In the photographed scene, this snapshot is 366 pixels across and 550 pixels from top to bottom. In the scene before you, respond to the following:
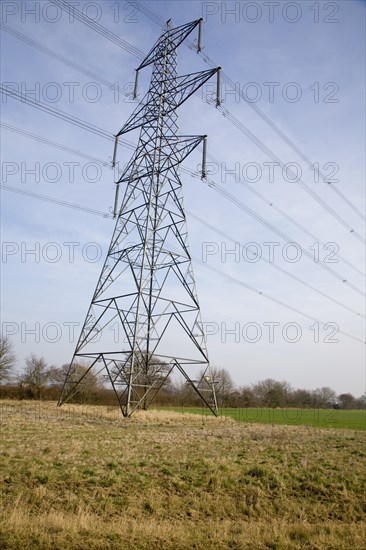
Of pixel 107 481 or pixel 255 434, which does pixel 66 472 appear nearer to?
pixel 107 481

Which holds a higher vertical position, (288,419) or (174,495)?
(174,495)

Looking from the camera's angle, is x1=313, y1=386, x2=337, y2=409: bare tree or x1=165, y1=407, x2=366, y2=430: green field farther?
x1=313, y1=386, x2=337, y2=409: bare tree

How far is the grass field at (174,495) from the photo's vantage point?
645 cm

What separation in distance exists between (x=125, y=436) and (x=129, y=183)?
1512cm

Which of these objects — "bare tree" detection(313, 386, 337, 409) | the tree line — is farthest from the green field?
"bare tree" detection(313, 386, 337, 409)

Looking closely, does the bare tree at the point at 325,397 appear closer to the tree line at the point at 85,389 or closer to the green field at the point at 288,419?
the tree line at the point at 85,389

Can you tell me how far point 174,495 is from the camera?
336 inches

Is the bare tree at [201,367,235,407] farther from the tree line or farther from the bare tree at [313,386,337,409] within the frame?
the bare tree at [313,386,337,409]

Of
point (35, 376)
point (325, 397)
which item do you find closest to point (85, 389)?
point (35, 376)

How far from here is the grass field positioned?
21.2 feet

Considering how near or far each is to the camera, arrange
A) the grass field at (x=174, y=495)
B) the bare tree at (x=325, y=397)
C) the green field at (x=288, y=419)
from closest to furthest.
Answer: the grass field at (x=174, y=495)
the green field at (x=288, y=419)
the bare tree at (x=325, y=397)

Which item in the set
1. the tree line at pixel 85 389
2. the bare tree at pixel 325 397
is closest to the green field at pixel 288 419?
the tree line at pixel 85 389

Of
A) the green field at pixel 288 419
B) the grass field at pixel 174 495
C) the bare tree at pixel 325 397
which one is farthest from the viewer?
the bare tree at pixel 325 397

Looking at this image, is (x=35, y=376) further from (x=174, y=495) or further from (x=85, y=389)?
(x=174, y=495)
